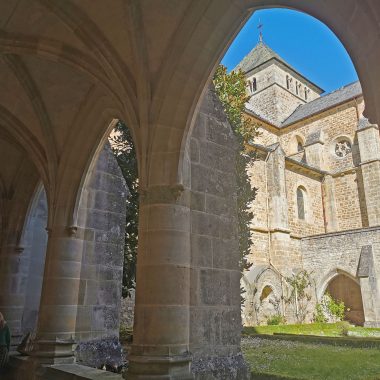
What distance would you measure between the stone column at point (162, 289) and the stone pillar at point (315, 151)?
21.3 m

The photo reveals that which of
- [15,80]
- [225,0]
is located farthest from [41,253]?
[225,0]

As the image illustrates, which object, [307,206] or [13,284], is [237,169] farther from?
[307,206]

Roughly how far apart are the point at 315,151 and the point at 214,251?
2153 cm

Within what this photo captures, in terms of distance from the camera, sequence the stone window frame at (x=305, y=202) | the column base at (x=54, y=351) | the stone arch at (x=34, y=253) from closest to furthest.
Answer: the column base at (x=54, y=351) → the stone arch at (x=34, y=253) → the stone window frame at (x=305, y=202)

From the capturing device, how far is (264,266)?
16.7 metres

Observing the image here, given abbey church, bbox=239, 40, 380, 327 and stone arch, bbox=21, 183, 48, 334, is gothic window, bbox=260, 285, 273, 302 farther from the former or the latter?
stone arch, bbox=21, 183, 48, 334

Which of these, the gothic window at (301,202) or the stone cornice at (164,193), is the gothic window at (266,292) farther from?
the stone cornice at (164,193)

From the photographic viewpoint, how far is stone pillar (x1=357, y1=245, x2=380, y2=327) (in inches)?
602

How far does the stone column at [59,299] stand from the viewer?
16.2 feet

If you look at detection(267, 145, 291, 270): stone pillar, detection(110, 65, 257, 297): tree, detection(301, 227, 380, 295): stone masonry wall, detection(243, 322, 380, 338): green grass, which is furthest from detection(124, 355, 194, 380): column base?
detection(301, 227, 380, 295): stone masonry wall

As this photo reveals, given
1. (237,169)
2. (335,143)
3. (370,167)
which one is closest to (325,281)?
(370,167)

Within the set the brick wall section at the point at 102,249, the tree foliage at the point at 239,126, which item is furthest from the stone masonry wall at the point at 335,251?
the brick wall section at the point at 102,249

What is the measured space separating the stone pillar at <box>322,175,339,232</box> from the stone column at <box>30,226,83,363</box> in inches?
760

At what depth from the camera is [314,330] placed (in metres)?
14.5
